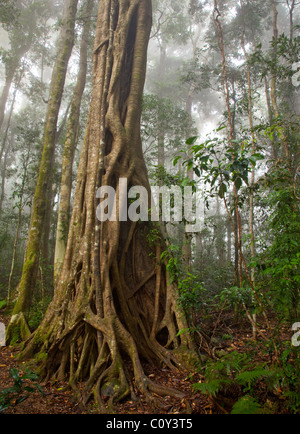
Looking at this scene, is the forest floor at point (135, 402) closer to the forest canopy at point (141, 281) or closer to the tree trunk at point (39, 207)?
the forest canopy at point (141, 281)

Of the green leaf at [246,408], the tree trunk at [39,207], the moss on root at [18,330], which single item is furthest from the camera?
the tree trunk at [39,207]

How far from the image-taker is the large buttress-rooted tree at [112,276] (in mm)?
3447

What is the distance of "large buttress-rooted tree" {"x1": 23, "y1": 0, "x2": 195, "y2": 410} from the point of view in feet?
11.3

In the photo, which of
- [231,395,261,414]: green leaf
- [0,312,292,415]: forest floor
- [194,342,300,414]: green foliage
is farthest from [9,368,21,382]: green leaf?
[231,395,261,414]: green leaf

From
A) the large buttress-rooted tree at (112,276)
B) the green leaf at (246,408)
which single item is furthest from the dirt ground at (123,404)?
the green leaf at (246,408)

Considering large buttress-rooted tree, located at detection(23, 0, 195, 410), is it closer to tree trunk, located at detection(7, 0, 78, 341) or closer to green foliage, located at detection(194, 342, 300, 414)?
green foliage, located at detection(194, 342, 300, 414)

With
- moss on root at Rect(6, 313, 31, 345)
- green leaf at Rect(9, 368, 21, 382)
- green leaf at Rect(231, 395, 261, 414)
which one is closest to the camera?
green leaf at Rect(231, 395, 261, 414)

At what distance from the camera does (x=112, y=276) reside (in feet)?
13.5

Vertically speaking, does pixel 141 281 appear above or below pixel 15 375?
above

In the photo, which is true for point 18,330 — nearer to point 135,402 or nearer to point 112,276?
point 112,276

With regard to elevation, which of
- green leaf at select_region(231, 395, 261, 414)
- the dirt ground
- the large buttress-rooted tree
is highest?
the large buttress-rooted tree

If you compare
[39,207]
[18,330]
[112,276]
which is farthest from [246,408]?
[39,207]

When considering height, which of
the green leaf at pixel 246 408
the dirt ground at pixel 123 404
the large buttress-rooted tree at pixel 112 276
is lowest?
the dirt ground at pixel 123 404
